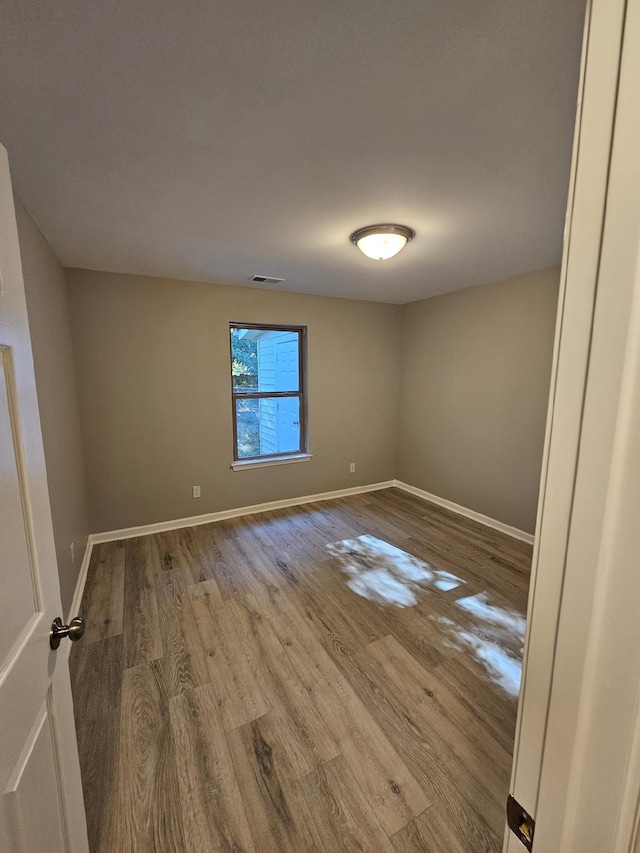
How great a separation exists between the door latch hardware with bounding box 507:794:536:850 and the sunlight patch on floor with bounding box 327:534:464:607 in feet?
6.14

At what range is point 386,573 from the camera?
2699 millimetres

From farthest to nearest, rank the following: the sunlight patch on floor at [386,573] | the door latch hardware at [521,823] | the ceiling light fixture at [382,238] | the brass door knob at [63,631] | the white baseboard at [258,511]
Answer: the white baseboard at [258,511]
the sunlight patch on floor at [386,573]
the ceiling light fixture at [382,238]
the brass door knob at [63,631]
the door latch hardware at [521,823]

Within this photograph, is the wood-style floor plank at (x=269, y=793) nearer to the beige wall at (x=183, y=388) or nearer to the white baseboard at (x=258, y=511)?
the white baseboard at (x=258, y=511)

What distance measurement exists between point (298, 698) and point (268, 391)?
2823 millimetres

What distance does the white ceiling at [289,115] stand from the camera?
911mm

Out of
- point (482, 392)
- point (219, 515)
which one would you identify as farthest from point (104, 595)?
point (482, 392)

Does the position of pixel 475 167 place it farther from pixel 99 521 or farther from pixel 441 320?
pixel 99 521

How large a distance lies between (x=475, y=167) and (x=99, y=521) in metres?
3.66

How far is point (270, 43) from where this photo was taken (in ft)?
3.17

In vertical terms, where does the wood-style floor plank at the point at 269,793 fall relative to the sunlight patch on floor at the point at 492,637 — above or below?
below

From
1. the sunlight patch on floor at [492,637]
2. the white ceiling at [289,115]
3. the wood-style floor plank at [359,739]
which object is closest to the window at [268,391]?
the white ceiling at [289,115]

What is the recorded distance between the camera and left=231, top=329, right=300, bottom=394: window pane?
12.1 ft

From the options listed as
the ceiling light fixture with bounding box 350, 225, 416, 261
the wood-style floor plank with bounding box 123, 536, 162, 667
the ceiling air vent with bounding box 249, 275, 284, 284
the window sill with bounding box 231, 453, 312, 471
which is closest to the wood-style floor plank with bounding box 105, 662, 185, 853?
the wood-style floor plank with bounding box 123, 536, 162, 667

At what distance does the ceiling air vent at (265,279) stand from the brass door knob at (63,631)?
2864 mm
